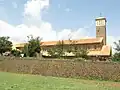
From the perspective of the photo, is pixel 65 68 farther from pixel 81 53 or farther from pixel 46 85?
pixel 81 53

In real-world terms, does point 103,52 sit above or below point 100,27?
below

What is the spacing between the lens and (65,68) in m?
34.3

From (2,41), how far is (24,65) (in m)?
36.6

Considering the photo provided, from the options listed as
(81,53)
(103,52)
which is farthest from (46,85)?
(103,52)

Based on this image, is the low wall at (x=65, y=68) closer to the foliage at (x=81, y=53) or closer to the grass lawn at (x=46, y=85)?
the grass lawn at (x=46, y=85)

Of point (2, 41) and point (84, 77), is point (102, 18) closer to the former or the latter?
point (2, 41)

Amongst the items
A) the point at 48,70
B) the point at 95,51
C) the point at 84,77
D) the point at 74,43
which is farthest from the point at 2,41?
the point at 84,77

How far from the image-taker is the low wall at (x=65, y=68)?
31.2 m

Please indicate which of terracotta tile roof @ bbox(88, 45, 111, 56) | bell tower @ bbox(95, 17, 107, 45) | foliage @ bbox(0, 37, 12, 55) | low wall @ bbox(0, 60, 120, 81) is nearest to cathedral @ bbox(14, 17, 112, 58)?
terracotta tile roof @ bbox(88, 45, 111, 56)

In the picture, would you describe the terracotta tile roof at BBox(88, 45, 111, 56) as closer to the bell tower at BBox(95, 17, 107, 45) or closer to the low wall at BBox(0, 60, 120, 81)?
the bell tower at BBox(95, 17, 107, 45)

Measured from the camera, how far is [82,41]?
72.8m

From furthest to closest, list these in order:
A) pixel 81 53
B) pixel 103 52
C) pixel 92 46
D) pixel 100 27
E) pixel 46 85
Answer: pixel 100 27 → pixel 92 46 → pixel 103 52 → pixel 81 53 → pixel 46 85

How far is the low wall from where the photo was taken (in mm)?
31172

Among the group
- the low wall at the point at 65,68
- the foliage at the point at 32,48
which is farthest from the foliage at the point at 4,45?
the low wall at the point at 65,68
